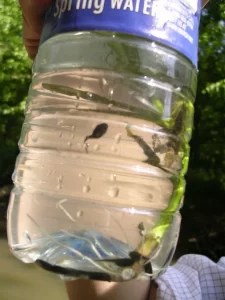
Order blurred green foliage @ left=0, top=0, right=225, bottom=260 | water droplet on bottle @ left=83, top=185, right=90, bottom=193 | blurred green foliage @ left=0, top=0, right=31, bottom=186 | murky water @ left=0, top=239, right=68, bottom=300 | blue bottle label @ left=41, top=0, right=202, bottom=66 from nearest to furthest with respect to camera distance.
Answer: blue bottle label @ left=41, top=0, right=202, bottom=66 < water droplet on bottle @ left=83, top=185, right=90, bottom=193 < murky water @ left=0, top=239, right=68, bottom=300 < blurred green foliage @ left=0, top=0, right=225, bottom=260 < blurred green foliage @ left=0, top=0, right=31, bottom=186

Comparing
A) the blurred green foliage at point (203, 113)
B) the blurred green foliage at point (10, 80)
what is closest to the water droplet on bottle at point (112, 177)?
the blurred green foliage at point (203, 113)

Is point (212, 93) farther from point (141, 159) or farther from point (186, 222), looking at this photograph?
point (141, 159)

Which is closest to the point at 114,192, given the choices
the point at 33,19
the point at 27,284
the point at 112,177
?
the point at 112,177

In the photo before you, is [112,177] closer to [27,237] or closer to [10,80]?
[27,237]

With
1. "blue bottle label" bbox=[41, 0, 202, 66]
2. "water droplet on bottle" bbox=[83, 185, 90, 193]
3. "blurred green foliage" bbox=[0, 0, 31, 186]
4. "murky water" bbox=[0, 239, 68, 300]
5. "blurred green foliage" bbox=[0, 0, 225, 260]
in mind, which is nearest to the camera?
"blue bottle label" bbox=[41, 0, 202, 66]

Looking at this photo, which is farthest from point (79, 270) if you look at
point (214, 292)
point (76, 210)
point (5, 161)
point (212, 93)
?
point (5, 161)

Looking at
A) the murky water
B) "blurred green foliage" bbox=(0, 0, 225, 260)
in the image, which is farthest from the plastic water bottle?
"blurred green foliage" bbox=(0, 0, 225, 260)

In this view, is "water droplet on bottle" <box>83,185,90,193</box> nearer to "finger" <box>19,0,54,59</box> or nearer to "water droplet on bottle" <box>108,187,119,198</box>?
"water droplet on bottle" <box>108,187,119,198</box>
